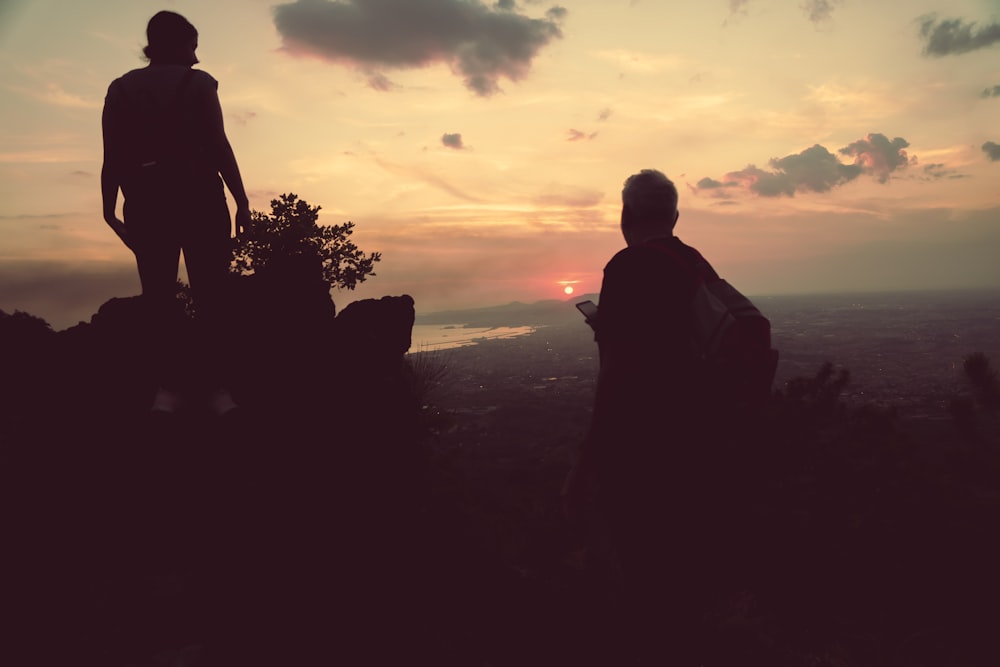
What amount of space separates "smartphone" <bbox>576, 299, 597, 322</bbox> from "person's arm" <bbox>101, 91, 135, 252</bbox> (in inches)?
164

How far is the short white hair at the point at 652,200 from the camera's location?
2904mm

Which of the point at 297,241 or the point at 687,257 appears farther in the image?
the point at 297,241

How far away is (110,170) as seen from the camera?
4965 millimetres

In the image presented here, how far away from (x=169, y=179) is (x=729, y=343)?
4638 millimetres

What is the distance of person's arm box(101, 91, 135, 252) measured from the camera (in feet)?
16.1

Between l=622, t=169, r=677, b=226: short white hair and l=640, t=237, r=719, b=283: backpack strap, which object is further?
l=622, t=169, r=677, b=226: short white hair

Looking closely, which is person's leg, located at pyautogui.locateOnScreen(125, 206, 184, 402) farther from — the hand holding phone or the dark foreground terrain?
the hand holding phone

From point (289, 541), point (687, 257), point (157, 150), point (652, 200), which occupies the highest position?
point (157, 150)

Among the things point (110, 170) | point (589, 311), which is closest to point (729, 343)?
point (589, 311)

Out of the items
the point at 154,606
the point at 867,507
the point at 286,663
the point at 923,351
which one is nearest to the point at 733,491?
the point at 286,663

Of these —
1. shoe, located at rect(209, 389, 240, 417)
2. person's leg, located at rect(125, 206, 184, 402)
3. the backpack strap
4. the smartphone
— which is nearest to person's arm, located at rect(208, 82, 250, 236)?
person's leg, located at rect(125, 206, 184, 402)

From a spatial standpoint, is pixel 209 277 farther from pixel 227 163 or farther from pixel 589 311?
pixel 589 311

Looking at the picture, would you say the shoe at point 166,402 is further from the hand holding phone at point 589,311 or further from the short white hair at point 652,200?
the short white hair at point 652,200

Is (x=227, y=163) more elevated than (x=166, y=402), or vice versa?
(x=227, y=163)
